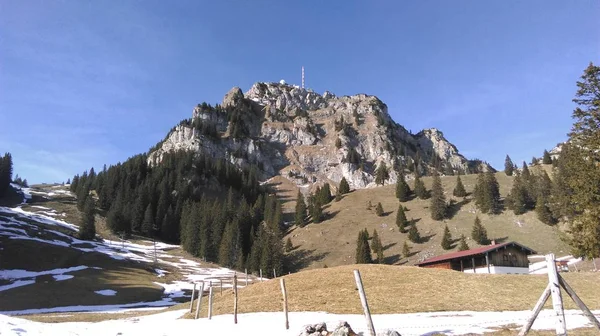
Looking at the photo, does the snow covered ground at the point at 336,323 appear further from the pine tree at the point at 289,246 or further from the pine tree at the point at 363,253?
the pine tree at the point at 289,246

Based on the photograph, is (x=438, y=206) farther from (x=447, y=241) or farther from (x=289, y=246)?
(x=289, y=246)

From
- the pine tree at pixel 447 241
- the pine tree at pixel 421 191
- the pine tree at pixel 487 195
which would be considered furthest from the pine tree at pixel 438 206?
the pine tree at pixel 447 241

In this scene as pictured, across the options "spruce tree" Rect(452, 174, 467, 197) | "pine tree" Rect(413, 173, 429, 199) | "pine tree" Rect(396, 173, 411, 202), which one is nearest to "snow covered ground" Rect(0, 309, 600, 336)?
"spruce tree" Rect(452, 174, 467, 197)

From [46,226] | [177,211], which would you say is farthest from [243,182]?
[46,226]

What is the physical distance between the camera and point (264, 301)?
30.5 m

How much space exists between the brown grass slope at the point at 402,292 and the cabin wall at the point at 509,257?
17261 mm

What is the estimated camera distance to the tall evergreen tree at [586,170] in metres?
24.3

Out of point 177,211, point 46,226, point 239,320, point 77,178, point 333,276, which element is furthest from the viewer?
point 77,178

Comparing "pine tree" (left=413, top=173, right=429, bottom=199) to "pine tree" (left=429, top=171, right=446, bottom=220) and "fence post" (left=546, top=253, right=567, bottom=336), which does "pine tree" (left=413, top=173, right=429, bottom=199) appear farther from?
"fence post" (left=546, top=253, right=567, bottom=336)

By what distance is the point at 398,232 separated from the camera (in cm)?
11138

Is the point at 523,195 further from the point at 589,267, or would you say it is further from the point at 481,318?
the point at 481,318

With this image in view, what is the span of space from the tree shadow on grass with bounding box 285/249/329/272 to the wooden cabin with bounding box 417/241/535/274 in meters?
44.4

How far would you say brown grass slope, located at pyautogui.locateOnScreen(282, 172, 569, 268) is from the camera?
93.5m

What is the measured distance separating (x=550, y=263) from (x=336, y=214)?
121145mm
